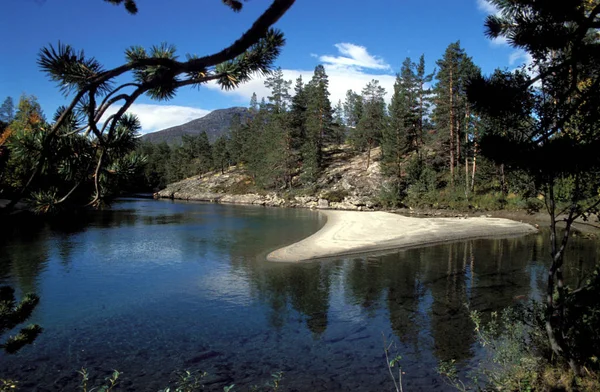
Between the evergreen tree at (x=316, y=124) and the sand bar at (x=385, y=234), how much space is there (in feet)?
103

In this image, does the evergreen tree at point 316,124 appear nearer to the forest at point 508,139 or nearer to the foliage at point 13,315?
the forest at point 508,139

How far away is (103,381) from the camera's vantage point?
10234 millimetres

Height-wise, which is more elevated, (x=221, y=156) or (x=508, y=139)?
(x=221, y=156)

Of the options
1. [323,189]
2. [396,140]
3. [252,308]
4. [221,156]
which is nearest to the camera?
[252,308]

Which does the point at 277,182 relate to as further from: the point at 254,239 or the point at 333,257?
the point at 333,257

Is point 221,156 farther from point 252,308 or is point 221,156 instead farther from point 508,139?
point 508,139

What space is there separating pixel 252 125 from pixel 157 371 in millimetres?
89170

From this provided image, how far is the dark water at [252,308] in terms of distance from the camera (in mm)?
10969

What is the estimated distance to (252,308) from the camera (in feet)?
52.4

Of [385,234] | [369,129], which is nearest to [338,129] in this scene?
[369,129]

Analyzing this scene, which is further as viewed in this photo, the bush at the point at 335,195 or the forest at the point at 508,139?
the bush at the point at 335,195

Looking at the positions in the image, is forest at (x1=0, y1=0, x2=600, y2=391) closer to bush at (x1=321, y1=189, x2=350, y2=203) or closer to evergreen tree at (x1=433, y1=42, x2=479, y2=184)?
evergreen tree at (x1=433, y1=42, x2=479, y2=184)

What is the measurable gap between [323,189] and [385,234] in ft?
134

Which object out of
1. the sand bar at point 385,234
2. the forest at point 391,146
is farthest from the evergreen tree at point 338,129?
the sand bar at point 385,234
